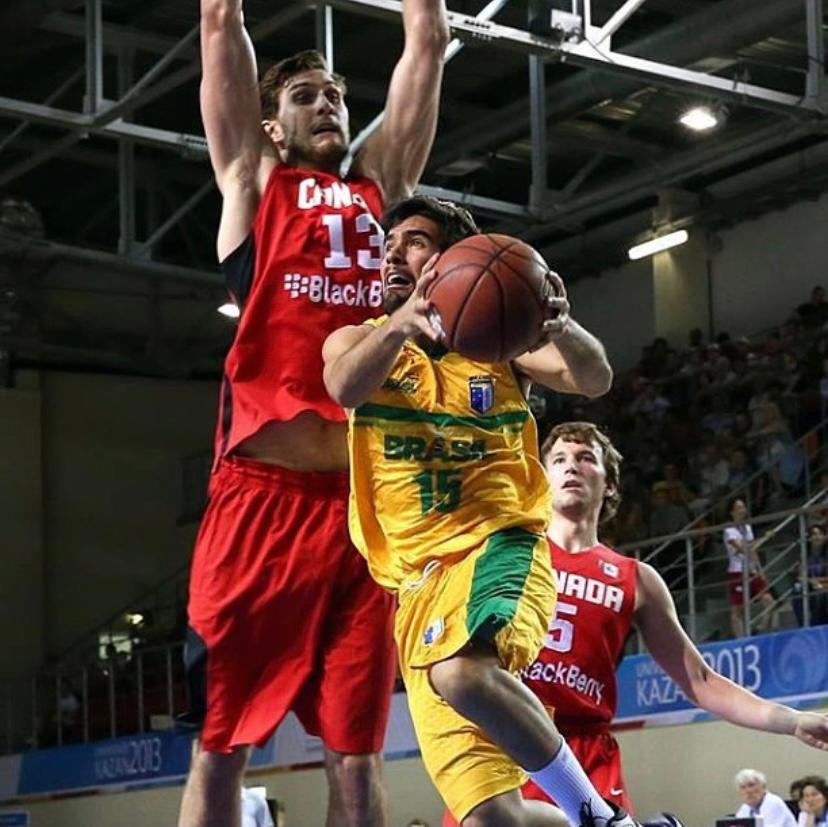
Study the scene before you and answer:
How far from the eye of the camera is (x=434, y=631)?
466 centimetres

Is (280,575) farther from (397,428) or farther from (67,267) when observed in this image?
(67,267)

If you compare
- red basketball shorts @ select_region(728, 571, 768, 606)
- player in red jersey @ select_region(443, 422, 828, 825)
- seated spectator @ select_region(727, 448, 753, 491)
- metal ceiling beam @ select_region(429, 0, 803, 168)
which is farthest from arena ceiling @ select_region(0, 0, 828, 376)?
player in red jersey @ select_region(443, 422, 828, 825)

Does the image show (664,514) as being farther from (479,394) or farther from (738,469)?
(479,394)

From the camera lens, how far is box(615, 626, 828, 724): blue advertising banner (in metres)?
13.6

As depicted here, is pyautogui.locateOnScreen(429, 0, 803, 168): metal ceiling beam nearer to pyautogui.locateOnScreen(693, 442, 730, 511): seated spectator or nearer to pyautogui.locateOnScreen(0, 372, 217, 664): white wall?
pyautogui.locateOnScreen(693, 442, 730, 511): seated spectator

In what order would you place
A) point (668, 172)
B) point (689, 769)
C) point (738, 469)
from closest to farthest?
point (689, 769) < point (738, 469) < point (668, 172)

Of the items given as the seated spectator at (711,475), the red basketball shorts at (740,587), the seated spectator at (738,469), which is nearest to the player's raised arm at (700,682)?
the red basketball shorts at (740,587)

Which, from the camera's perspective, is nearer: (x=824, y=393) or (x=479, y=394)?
(x=479, y=394)

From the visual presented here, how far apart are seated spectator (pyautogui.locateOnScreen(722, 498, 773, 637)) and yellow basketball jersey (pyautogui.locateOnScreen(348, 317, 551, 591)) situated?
9.87 metres

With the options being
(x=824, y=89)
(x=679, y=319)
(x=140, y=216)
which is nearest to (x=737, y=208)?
(x=679, y=319)

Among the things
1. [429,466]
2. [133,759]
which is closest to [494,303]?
[429,466]

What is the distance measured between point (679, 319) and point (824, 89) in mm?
5948

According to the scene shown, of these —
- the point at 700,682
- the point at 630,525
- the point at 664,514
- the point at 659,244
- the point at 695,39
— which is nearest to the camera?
the point at 700,682

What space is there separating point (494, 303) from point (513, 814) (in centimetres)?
133
